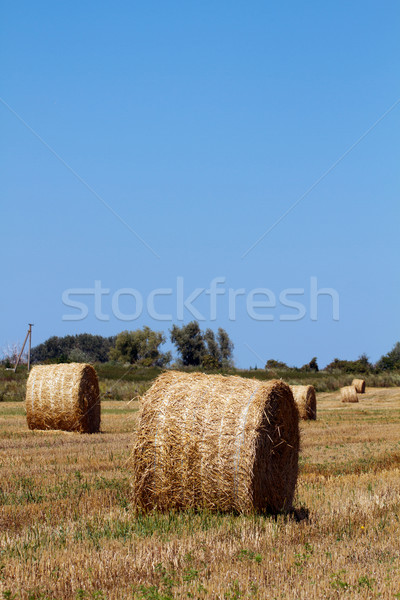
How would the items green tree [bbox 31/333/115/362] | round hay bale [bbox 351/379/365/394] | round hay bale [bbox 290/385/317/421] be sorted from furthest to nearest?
green tree [bbox 31/333/115/362], round hay bale [bbox 351/379/365/394], round hay bale [bbox 290/385/317/421]

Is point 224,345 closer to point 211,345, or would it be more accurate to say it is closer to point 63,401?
point 211,345

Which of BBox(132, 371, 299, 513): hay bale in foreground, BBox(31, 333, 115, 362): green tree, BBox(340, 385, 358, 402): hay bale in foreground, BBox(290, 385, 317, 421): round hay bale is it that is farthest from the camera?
BBox(31, 333, 115, 362): green tree

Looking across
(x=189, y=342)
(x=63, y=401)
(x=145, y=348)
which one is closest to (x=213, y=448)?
(x=63, y=401)

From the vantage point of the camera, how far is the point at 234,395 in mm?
8211

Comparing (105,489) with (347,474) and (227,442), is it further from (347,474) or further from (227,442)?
(347,474)

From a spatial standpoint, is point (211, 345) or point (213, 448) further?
point (211, 345)

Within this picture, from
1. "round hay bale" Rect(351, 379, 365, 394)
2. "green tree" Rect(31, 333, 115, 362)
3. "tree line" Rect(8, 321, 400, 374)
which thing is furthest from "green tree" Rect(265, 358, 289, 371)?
"green tree" Rect(31, 333, 115, 362)

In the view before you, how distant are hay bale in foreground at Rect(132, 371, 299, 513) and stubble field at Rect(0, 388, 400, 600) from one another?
258 millimetres

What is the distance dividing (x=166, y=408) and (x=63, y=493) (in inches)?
72.7

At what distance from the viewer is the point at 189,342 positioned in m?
62.8

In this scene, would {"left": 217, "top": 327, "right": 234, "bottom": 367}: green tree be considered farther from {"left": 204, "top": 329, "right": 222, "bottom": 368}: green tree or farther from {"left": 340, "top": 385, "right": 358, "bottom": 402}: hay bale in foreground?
{"left": 340, "top": 385, "right": 358, "bottom": 402}: hay bale in foreground

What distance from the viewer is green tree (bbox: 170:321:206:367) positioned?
62.2 m

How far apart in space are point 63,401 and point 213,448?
34.3ft

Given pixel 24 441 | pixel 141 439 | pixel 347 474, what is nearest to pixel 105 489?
A: pixel 141 439
